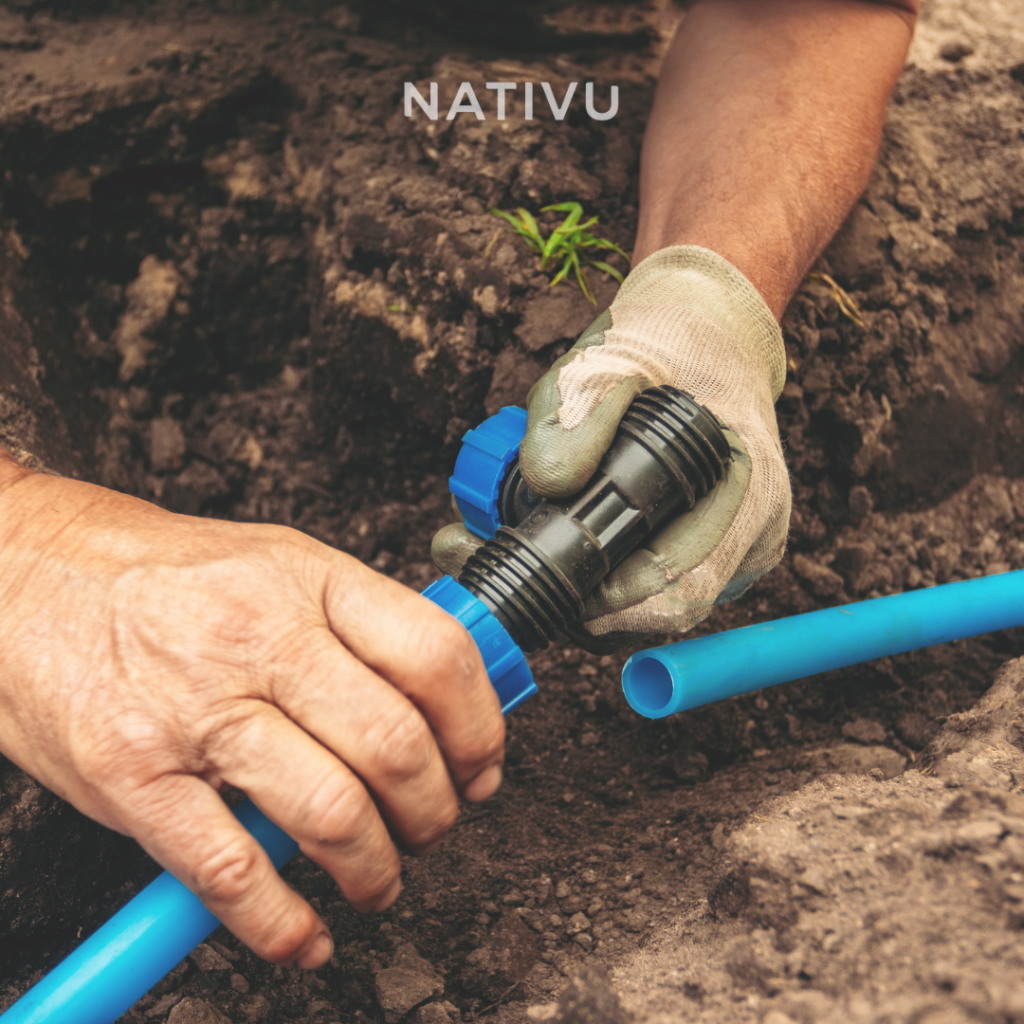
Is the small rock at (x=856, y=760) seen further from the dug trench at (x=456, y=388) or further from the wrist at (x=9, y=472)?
the wrist at (x=9, y=472)

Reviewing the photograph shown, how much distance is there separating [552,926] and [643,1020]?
1.11 feet

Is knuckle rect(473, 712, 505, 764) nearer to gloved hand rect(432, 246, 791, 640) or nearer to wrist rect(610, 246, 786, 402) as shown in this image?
gloved hand rect(432, 246, 791, 640)

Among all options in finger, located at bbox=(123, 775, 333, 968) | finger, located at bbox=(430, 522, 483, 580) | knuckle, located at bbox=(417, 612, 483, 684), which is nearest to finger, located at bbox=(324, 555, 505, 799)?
knuckle, located at bbox=(417, 612, 483, 684)

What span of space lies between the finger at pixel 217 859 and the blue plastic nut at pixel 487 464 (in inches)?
20.4

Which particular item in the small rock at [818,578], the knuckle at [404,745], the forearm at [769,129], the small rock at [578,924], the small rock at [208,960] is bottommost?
the small rock at [578,924]

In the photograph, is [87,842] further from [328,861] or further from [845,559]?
[845,559]

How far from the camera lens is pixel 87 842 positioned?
3.93 ft

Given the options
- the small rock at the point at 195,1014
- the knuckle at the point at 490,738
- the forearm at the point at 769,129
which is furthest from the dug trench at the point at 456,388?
the knuckle at the point at 490,738

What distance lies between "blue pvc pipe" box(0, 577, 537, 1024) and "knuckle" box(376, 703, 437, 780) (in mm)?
183

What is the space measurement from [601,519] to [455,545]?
0.98 feet

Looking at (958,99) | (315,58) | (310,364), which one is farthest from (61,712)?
(958,99)

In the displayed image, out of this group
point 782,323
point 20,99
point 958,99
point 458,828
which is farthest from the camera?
point 958,99

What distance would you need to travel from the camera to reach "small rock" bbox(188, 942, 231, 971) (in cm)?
113

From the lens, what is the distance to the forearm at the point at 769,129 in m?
1.53
